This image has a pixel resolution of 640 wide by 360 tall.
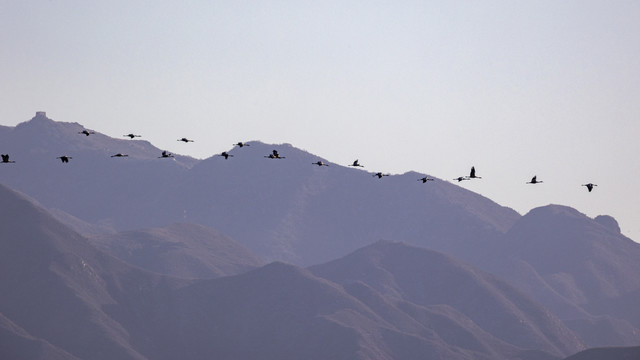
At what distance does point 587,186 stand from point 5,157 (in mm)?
56060

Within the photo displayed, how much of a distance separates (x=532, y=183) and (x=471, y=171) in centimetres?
654

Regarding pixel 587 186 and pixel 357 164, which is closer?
pixel 587 186

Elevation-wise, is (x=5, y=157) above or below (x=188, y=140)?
below

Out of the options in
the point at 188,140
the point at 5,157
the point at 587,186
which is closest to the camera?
the point at 5,157

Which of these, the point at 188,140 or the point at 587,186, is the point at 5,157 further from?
the point at 587,186

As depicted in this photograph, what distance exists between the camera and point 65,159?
101812 millimetres

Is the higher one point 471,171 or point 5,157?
point 471,171

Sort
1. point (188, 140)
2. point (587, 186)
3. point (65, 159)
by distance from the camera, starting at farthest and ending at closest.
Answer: point (188, 140)
point (587, 186)
point (65, 159)

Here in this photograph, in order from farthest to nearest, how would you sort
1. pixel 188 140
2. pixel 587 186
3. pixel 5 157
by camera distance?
pixel 188 140
pixel 587 186
pixel 5 157

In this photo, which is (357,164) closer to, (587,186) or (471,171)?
(471,171)

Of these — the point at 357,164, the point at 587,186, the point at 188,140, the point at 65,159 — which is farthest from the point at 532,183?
the point at 65,159

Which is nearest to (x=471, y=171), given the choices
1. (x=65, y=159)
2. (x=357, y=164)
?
(x=357, y=164)

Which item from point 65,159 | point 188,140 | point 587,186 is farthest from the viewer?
point 188,140

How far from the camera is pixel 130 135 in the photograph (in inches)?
4395
